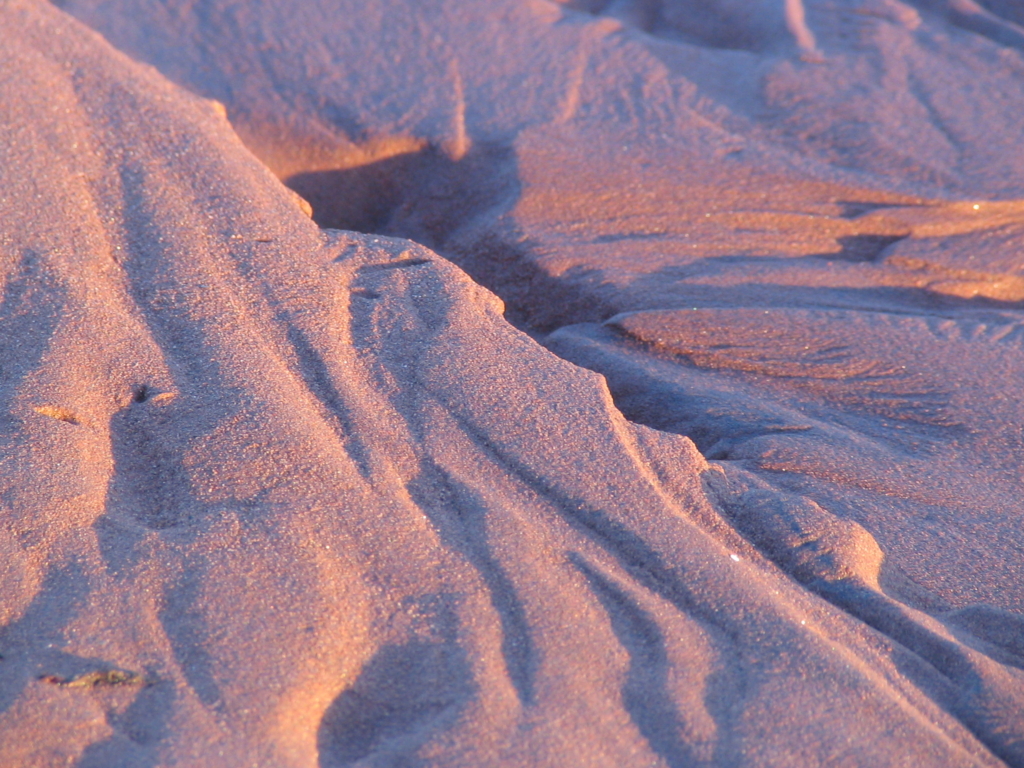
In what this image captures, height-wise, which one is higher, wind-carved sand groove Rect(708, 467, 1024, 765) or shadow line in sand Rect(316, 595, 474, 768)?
wind-carved sand groove Rect(708, 467, 1024, 765)

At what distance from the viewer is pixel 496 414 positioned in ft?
6.86

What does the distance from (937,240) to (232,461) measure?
2.67m

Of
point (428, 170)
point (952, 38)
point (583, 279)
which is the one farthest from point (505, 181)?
point (952, 38)

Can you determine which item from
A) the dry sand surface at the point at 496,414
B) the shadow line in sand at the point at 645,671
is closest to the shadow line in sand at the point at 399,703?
the dry sand surface at the point at 496,414

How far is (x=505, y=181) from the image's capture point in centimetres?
339

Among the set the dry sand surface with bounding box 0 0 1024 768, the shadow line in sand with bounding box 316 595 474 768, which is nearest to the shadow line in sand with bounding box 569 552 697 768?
the dry sand surface with bounding box 0 0 1024 768

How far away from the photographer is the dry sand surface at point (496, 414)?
1.56 meters

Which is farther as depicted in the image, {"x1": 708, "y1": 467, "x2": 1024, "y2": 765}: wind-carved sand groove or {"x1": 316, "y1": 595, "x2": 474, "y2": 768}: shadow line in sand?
{"x1": 708, "y1": 467, "x2": 1024, "y2": 765}: wind-carved sand groove

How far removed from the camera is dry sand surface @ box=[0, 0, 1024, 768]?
156 centimetres

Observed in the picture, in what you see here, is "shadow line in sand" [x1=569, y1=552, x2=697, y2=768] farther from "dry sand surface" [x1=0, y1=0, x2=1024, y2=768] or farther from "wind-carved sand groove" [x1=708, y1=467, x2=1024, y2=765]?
"wind-carved sand groove" [x1=708, y1=467, x2=1024, y2=765]

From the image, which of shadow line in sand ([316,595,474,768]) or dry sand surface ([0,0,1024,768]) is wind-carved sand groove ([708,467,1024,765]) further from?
shadow line in sand ([316,595,474,768])

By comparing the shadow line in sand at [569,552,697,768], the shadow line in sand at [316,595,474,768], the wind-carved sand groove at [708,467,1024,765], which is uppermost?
the wind-carved sand groove at [708,467,1024,765]

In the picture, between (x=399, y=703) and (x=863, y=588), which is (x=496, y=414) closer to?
(x=399, y=703)

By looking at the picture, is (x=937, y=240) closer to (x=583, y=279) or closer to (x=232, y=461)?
(x=583, y=279)
